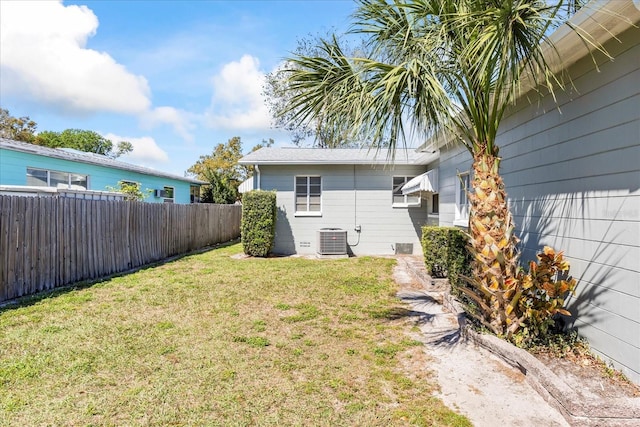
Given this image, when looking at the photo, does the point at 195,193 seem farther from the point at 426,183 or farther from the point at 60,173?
the point at 426,183

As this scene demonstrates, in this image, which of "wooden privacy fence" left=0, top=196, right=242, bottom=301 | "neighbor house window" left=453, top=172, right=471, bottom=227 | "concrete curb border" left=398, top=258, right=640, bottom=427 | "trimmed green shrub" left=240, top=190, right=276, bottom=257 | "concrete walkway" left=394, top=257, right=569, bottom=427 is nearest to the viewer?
"concrete curb border" left=398, top=258, right=640, bottom=427

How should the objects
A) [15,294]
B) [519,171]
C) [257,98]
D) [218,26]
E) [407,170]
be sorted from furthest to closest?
[257,98] → [407,170] → [218,26] → [15,294] → [519,171]

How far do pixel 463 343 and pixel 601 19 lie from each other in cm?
370

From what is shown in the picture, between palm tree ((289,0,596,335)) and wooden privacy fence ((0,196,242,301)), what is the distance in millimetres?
5620

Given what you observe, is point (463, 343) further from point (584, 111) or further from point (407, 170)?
point (407, 170)

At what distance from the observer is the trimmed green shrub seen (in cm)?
1136

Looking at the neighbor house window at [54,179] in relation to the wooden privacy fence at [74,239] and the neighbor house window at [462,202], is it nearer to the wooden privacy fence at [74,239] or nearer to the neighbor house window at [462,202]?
the wooden privacy fence at [74,239]

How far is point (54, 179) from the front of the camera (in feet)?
40.7

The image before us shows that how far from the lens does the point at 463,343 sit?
4344mm

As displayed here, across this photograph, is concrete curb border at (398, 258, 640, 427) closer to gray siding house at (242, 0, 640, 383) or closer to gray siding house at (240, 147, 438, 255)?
gray siding house at (242, 0, 640, 383)

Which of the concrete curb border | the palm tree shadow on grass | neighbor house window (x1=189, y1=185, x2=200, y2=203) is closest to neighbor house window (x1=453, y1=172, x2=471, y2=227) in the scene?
the palm tree shadow on grass

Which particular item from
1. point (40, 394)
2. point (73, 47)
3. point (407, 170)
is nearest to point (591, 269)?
point (40, 394)

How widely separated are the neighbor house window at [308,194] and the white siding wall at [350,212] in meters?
0.18

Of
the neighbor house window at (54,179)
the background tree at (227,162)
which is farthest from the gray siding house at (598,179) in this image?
the background tree at (227,162)
